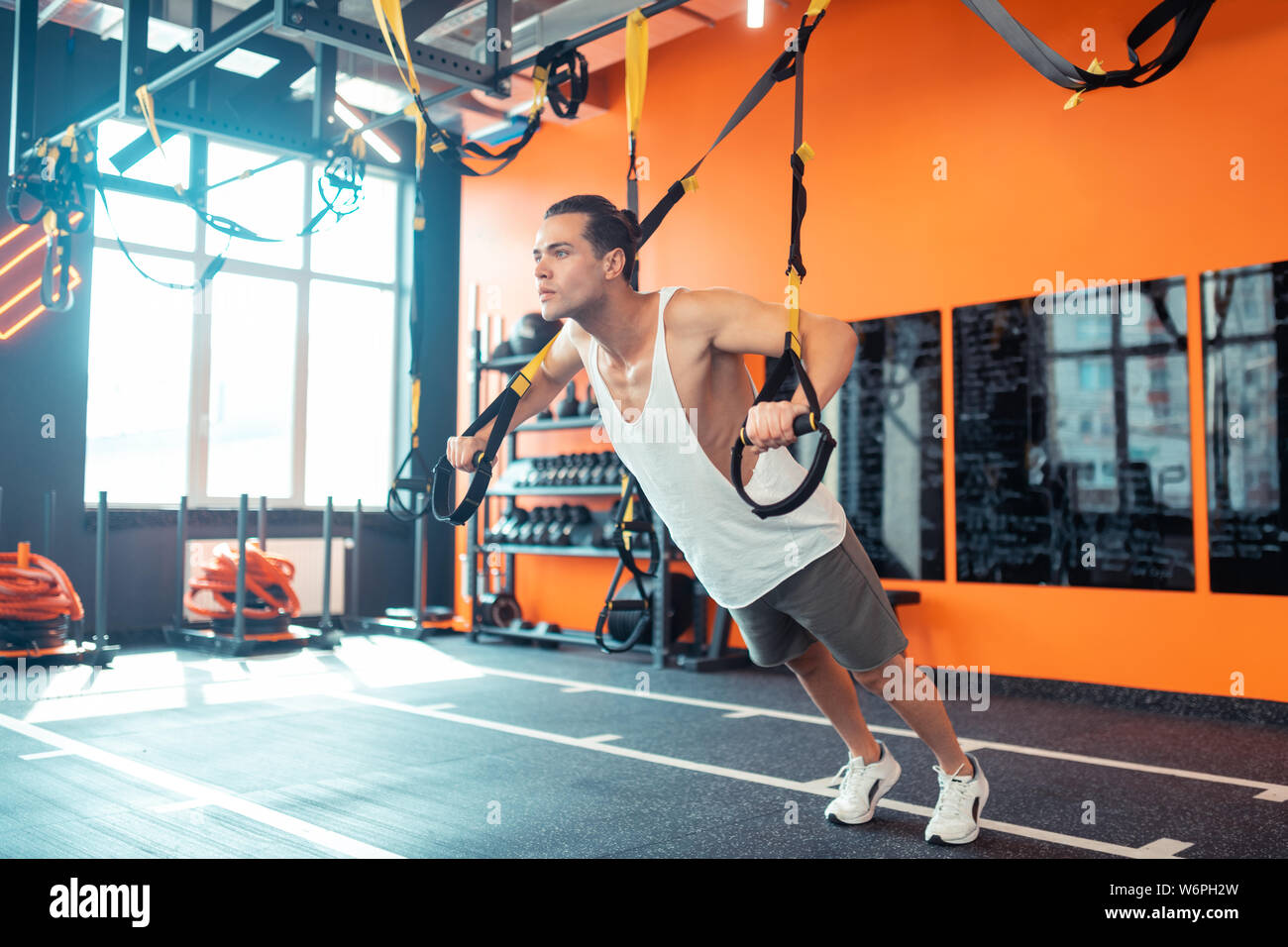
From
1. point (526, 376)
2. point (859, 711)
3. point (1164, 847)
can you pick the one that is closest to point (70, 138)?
point (526, 376)

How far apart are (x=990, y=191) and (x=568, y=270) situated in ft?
11.0

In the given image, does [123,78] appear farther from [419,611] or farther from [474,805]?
[419,611]

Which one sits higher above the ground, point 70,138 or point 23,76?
point 23,76

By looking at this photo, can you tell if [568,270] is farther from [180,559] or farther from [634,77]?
[180,559]

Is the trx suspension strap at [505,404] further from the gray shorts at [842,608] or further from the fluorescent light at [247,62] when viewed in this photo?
the fluorescent light at [247,62]

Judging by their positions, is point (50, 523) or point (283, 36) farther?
point (50, 523)

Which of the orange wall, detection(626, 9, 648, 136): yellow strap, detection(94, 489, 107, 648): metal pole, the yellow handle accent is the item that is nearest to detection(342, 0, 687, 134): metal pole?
detection(626, 9, 648, 136): yellow strap

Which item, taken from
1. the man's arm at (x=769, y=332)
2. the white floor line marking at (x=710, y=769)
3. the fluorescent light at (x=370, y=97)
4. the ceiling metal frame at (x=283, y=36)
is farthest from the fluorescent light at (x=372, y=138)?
the man's arm at (x=769, y=332)

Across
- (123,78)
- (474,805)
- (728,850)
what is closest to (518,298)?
(123,78)

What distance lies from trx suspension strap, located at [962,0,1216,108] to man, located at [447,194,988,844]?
71cm

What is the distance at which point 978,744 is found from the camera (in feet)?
11.8

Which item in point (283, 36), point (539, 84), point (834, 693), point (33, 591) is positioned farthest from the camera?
point (33, 591)

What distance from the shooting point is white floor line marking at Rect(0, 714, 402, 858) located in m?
2.34

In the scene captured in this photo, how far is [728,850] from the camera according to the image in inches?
91.5
